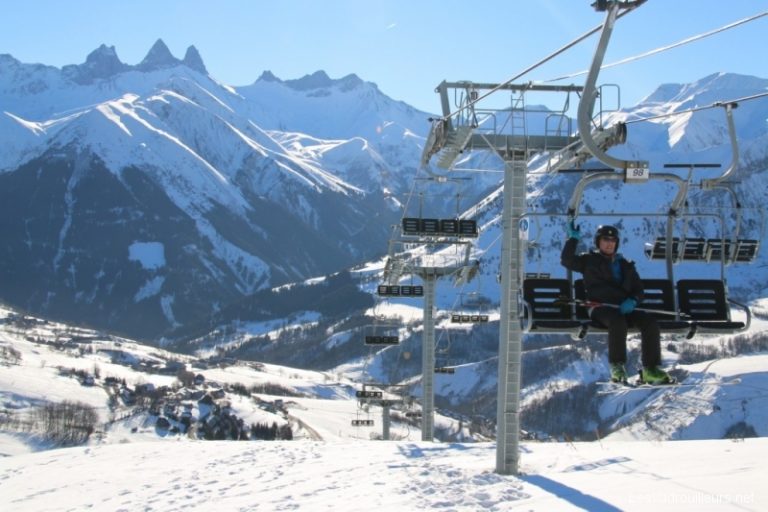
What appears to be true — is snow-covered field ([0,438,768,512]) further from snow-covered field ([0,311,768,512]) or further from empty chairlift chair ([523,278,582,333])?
empty chairlift chair ([523,278,582,333])

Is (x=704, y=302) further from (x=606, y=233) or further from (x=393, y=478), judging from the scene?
(x=393, y=478)

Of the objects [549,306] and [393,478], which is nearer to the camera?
[549,306]

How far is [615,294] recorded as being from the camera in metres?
14.5

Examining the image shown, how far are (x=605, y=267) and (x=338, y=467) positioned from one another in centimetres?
1032

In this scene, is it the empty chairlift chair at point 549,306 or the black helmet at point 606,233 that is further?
the empty chairlift chair at point 549,306

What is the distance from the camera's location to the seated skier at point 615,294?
46.8 feet

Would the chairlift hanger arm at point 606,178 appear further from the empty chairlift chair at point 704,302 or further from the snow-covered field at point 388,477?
the snow-covered field at point 388,477

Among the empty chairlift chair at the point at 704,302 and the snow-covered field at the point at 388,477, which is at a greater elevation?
the empty chairlift chair at the point at 704,302

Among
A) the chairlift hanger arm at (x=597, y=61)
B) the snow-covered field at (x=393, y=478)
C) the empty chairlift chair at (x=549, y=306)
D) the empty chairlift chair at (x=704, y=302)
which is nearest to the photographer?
the chairlift hanger arm at (x=597, y=61)

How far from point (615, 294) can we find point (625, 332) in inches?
28.2

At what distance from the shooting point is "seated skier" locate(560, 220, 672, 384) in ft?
46.8

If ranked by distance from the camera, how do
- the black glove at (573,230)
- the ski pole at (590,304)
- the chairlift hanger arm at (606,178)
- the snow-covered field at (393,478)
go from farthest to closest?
the snow-covered field at (393,478) < the ski pole at (590,304) < the black glove at (573,230) < the chairlift hanger arm at (606,178)

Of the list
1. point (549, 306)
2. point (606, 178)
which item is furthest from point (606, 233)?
point (549, 306)

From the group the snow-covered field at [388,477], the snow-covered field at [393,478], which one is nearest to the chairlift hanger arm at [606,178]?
the snow-covered field at [388,477]
